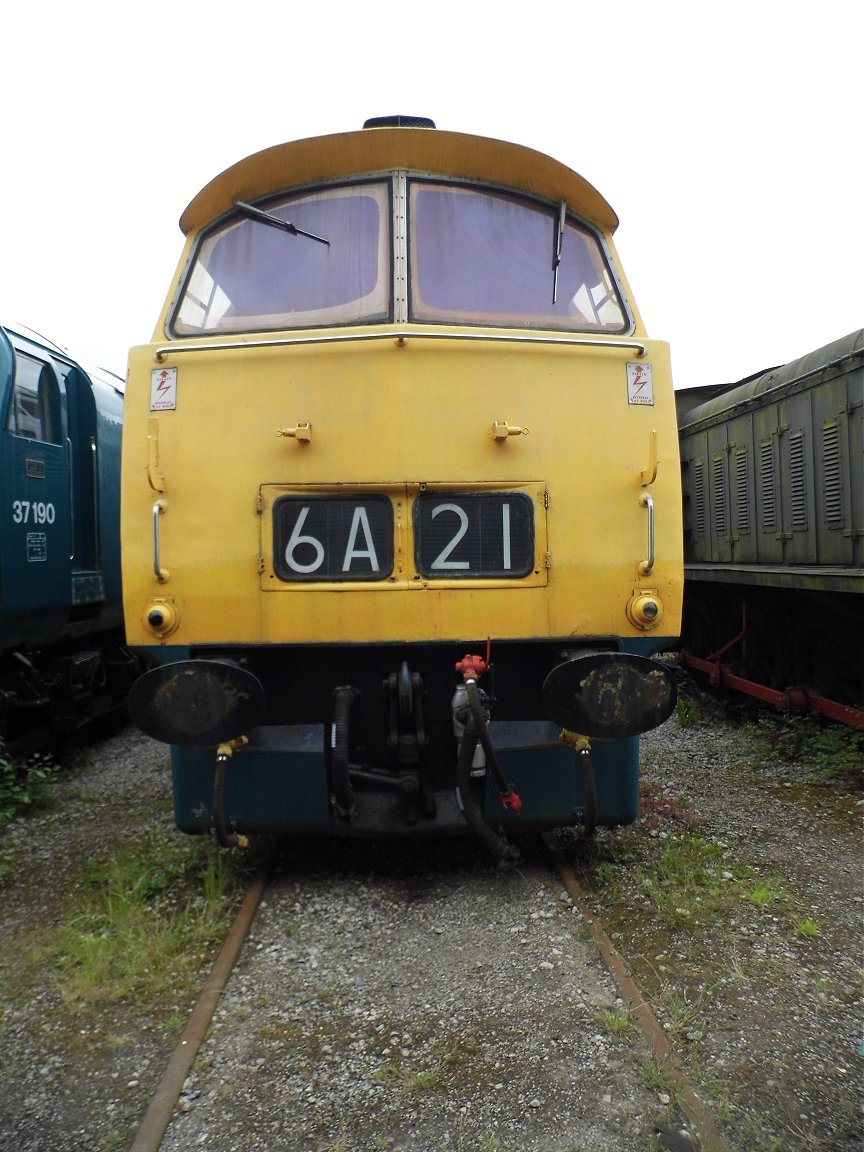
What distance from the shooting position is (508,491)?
11.7 feet

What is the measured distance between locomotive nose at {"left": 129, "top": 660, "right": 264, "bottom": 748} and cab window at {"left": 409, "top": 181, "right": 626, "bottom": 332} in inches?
65.9

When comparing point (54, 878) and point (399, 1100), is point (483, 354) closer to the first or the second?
point (399, 1100)

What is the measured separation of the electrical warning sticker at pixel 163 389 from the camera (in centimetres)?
361

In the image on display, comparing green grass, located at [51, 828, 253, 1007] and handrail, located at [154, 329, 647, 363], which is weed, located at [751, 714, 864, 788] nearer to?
handrail, located at [154, 329, 647, 363]

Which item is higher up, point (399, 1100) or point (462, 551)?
point (462, 551)

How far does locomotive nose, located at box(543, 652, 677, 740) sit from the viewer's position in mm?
3355

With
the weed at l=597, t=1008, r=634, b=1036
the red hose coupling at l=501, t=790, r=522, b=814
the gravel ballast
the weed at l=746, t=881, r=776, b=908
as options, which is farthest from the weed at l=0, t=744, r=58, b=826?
the weed at l=746, t=881, r=776, b=908

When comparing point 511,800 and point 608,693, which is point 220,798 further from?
point 608,693

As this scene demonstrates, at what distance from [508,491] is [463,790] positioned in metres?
1.19

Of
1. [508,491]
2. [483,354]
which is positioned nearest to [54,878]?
[508,491]

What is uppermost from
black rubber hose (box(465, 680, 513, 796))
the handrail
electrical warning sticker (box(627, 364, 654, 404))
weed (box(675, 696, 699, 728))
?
the handrail

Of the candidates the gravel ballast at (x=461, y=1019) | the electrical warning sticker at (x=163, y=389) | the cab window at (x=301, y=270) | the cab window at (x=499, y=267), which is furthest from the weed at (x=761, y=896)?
the electrical warning sticker at (x=163, y=389)

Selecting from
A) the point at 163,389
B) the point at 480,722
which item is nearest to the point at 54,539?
the point at 163,389

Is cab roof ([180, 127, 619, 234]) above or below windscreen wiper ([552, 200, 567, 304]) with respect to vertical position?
above
